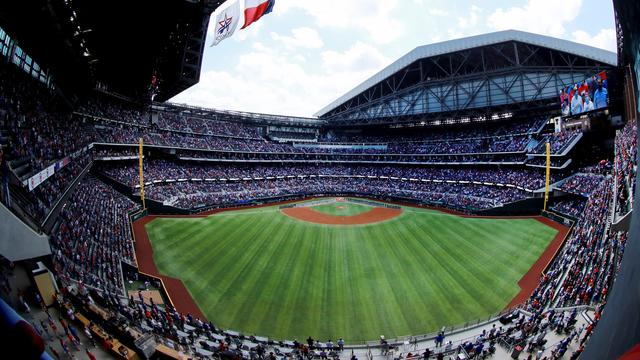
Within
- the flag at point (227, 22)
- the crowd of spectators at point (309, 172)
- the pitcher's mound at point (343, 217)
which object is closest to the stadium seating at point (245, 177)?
the crowd of spectators at point (309, 172)

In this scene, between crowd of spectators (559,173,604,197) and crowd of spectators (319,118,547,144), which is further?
crowd of spectators (319,118,547,144)

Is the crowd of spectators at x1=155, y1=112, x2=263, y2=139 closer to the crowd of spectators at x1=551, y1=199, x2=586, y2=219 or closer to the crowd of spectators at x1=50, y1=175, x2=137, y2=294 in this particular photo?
the crowd of spectators at x1=50, y1=175, x2=137, y2=294

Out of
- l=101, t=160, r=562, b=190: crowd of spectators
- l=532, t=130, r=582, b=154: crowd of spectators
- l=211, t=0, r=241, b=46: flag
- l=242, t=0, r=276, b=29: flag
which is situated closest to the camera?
l=242, t=0, r=276, b=29: flag

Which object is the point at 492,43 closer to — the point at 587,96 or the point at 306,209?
the point at 587,96

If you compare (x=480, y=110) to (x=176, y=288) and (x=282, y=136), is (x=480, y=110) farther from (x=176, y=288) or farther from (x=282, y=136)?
(x=176, y=288)

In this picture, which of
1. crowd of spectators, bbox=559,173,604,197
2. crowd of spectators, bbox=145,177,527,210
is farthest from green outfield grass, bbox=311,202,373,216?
crowd of spectators, bbox=559,173,604,197

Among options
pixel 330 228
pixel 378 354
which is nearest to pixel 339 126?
pixel 330 228
